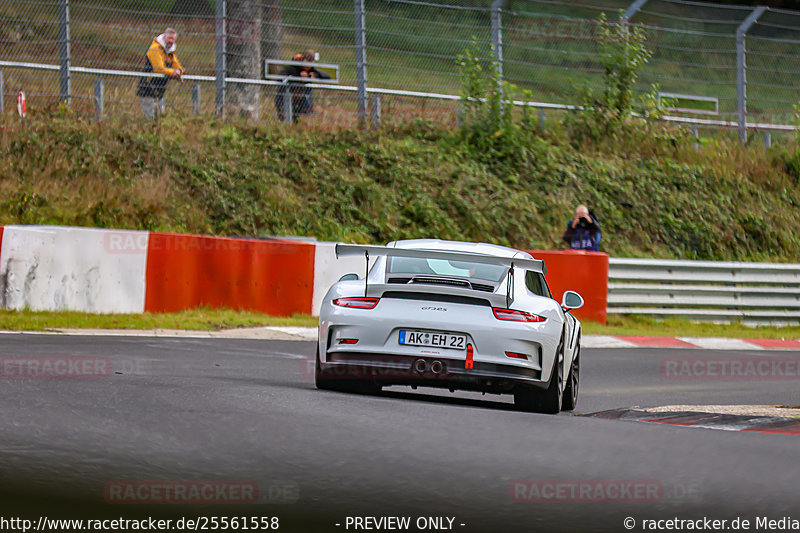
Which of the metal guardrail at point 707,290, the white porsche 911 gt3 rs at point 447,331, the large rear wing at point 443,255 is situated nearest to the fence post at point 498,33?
the metal guardrail at point 707,290

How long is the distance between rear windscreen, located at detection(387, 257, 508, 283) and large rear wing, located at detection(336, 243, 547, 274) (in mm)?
286

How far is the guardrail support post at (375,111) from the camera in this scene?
23.3 m

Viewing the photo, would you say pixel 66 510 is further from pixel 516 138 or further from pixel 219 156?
pixel 516 138

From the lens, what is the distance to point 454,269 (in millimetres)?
8703

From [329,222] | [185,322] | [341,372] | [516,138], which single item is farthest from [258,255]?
[516,138]

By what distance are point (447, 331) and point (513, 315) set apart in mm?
477

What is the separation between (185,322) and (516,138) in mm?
11613

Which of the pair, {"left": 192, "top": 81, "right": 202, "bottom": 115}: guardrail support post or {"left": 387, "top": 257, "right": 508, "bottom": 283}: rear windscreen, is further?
{"left": 192, "top": 81, "right": 202, "bottom": 115}: guardrail support post

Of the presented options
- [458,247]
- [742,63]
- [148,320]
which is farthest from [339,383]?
[742,63]

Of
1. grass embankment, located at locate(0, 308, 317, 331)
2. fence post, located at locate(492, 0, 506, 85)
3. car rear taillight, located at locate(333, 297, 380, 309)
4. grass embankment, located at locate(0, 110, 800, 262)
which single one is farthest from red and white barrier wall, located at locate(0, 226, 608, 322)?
fence post, located at locate(492, 0, 506, 85)

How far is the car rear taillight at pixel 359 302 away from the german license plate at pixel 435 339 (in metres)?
0.34

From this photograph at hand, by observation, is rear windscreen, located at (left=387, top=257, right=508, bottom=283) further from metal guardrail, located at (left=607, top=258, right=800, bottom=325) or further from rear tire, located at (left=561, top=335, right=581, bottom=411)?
metal guardrail, located at (left=607, top=258, right=800, bottom=325)

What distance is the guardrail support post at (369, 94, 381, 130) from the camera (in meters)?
23.3

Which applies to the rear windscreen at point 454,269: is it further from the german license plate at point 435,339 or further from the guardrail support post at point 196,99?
the guardrail support post at point 196,99
